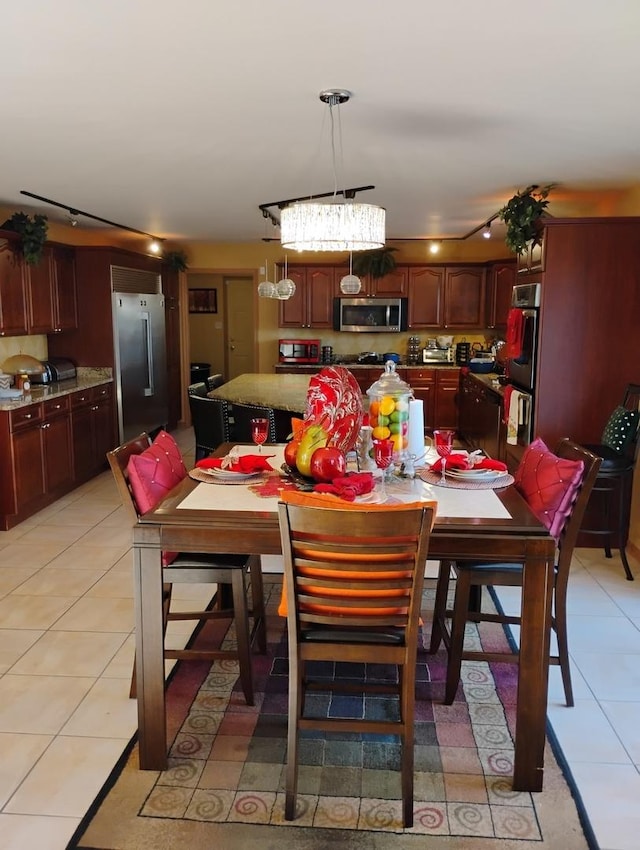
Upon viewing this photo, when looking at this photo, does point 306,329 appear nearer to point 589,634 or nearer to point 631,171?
point 631,171

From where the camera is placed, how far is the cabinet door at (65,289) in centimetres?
612

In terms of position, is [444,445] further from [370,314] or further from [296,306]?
A: [296,306]

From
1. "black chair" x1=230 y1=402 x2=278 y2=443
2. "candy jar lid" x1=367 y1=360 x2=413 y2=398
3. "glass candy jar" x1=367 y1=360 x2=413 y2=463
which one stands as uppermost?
"candy jar lid" x1=367 y1=360 x2=413 y2=398

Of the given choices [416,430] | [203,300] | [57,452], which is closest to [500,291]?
[203,300]

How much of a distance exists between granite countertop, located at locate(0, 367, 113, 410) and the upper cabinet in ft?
12.1

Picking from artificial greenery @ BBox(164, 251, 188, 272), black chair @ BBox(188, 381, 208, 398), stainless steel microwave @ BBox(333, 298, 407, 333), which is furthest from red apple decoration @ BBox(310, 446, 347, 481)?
artificial greenery @ BBox(164, 251, 188, 272)

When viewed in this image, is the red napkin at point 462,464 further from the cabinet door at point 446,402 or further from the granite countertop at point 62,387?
the cabinet door at point 446,402

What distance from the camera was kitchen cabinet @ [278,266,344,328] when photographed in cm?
831

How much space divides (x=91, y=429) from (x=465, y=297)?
4.54m

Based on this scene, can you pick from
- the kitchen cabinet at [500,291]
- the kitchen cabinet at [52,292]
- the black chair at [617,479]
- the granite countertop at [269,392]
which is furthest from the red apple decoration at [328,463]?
the kitchen cabinet at [500,291]

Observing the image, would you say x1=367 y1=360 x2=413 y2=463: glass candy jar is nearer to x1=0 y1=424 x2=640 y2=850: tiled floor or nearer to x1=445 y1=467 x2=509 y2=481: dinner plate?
x1=445 y1=467 x2=509 y2=481: dinner plate

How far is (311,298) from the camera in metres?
8.38

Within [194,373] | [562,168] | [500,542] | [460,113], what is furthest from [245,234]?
[500,542]

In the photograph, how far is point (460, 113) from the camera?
2977 mm
